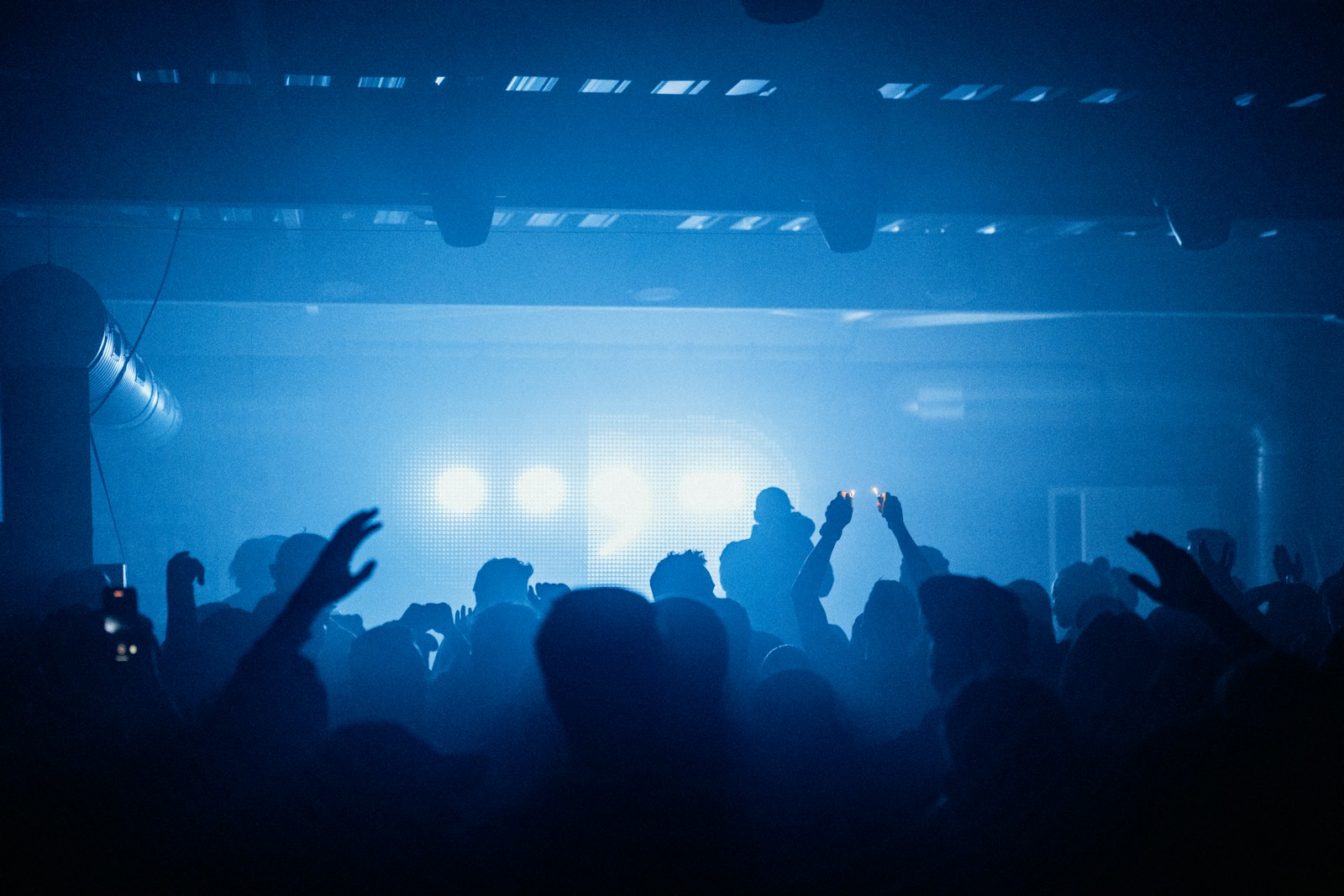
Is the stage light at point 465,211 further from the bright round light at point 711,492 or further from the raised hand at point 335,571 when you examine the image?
the bright round light at point 711,492

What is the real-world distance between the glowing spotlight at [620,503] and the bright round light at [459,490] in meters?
1.10

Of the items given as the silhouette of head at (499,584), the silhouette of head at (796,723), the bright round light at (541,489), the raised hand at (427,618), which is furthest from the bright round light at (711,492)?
the silhouette of head at (796,723)

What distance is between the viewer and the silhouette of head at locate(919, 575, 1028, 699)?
2.09 m

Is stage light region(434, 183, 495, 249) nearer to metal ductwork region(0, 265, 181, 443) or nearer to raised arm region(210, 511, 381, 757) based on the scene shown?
metal ductwork region(0, 265, 181, 443)

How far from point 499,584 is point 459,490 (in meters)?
6.09

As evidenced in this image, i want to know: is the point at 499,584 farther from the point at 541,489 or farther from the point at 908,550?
the point at 541,489

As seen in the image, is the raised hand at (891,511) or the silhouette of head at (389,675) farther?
the raised hand at (891,511)

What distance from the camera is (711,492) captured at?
31.3ft

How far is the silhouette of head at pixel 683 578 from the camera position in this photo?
10.7 ft

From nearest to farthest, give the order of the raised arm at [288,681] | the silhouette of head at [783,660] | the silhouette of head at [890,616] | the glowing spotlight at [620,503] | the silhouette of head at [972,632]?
the raised arm at [288,681] < the silhouette of head at [972,632] < the silhouette of head at [783,660] < the silhouette of head at [890,616] < the glowing spotlight at [620,503]

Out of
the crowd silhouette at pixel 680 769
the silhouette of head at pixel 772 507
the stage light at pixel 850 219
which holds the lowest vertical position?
the crowd silhouette at pixel 680 769

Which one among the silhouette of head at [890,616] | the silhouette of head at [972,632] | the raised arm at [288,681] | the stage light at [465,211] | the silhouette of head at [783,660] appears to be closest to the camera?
the raised arm at [288,681]

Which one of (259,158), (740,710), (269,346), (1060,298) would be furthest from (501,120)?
(269,346)

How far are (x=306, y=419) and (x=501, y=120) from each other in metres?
6.28
